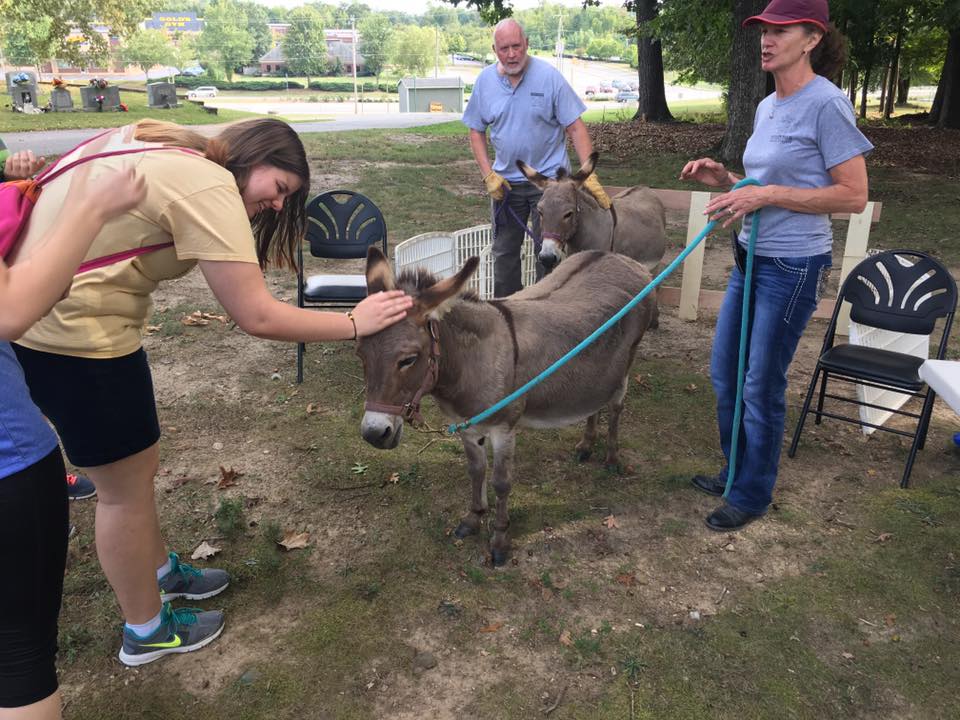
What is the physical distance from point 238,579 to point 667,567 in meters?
2.33

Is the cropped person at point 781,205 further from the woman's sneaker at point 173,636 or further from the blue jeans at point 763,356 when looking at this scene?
the woman's sneaker at point 173,636

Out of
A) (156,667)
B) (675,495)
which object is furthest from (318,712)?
(675,495)

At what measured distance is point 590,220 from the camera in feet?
21.2

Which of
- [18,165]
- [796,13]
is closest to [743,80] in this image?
[796,13]

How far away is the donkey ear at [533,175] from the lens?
5.79 m

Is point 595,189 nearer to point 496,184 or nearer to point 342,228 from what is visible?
point 496,184

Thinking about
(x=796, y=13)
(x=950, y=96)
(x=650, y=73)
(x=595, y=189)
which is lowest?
(x=595, y=189)

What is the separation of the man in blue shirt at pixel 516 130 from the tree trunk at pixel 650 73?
55.0ft

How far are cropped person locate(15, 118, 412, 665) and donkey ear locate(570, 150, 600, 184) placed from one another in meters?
3.74

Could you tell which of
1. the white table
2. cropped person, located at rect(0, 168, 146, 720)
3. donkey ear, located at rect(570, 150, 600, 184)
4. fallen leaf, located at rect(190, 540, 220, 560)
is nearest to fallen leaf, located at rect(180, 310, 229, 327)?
fallen leaf, located at rect(190, 540, 220, 560)

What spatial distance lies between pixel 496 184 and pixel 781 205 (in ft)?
10.0

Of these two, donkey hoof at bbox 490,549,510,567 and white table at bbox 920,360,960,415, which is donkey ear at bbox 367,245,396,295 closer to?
donkey hoof at bbox 490,549,510,567

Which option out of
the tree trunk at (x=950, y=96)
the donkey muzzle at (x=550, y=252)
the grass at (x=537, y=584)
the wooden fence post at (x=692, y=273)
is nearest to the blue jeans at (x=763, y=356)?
the grass at (x=537, y=584)

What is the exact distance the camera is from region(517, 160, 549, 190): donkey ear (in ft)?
19.0
